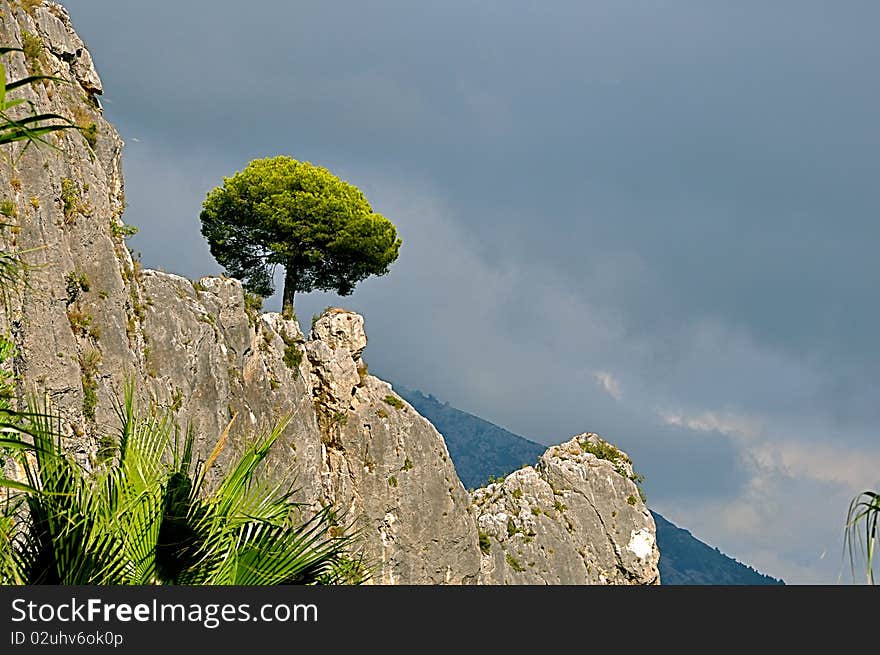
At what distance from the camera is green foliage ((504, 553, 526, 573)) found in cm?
3509

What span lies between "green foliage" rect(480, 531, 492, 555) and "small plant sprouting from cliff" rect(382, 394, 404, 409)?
6288 mm

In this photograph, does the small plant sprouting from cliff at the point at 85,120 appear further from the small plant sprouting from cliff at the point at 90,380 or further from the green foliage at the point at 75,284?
the small plant sprouting from cliff at the point at 90,380

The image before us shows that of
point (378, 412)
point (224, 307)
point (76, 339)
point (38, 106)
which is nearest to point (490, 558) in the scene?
point (378, 412)

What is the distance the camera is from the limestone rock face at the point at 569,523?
35.5 meters

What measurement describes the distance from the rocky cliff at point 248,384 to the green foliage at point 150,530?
21.4 ft

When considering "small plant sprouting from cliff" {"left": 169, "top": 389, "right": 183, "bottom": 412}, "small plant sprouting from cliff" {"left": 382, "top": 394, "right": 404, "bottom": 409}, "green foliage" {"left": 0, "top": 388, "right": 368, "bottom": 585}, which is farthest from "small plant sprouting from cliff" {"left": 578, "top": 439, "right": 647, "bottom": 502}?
"green foliage" {"left": 0, "top": 388, "right": 368, "bottom": 585}

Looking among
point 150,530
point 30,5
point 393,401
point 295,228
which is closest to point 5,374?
point 150,530

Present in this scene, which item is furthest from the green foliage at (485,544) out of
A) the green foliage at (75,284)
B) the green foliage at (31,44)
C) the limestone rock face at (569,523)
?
the green foliage at (31,44)

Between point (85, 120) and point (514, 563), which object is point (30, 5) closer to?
point (85, 120)

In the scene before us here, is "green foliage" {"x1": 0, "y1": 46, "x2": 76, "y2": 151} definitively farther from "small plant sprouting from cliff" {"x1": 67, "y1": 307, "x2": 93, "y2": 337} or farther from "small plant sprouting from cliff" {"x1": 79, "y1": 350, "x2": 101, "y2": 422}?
"small plant sprouting from cliff" {"x1": 67, "y1": 307, "x2": 93, "y2": 337}

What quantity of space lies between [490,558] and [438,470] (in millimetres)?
4437

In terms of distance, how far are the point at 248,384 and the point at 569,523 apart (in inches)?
677

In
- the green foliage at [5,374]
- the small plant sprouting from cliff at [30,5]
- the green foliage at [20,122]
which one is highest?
the small plant sprouting from cliff at [30,5]
